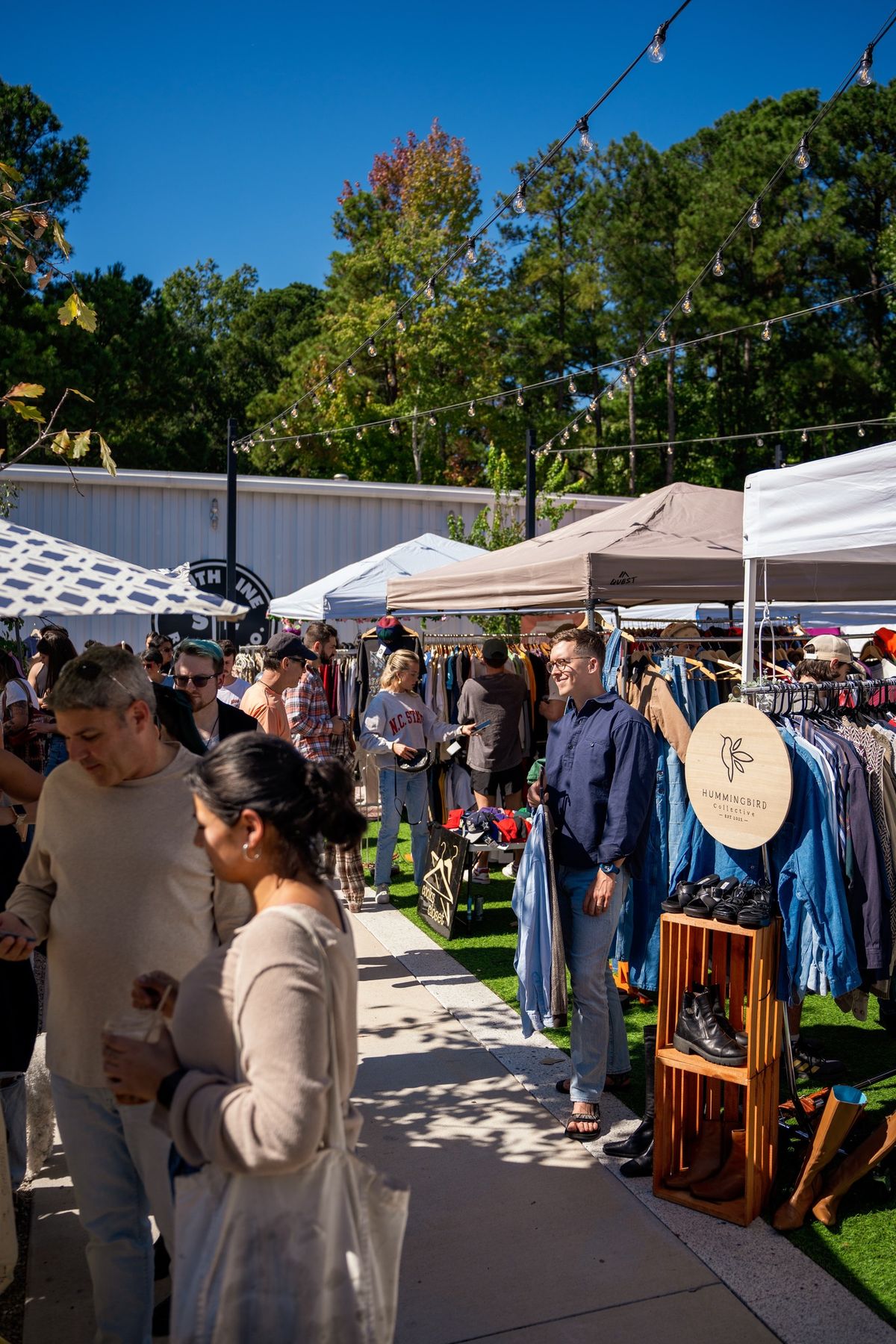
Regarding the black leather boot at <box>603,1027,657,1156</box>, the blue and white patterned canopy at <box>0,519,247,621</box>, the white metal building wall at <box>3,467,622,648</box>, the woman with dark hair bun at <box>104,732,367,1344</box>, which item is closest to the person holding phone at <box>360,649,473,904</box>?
the blue and white patterned canopy at <box>0,519,247,621</box>

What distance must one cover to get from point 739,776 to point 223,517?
15.9 m

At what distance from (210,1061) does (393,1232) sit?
17.5 inches

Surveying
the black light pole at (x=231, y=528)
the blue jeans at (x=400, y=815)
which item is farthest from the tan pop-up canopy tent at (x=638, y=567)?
the black light pole at (x=231, y=528)

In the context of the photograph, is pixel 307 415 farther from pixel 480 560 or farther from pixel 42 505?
pixel 480 560

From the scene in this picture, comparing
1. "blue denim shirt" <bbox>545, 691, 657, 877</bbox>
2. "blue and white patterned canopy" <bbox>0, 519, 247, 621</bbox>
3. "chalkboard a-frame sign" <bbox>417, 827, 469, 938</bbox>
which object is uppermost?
"blue and white patterned canopy" <bbox>0, 519, 247, 621</bbox>

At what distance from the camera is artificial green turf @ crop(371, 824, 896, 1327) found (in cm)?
338

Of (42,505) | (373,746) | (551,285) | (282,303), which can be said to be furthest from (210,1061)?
(282,303)

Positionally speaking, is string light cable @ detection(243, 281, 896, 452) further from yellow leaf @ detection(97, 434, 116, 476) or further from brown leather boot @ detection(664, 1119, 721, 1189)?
brown leather boot @ detection(664, 1119, 721, 1189)

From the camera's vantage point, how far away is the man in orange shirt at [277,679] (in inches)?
263

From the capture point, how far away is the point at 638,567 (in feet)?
23.0

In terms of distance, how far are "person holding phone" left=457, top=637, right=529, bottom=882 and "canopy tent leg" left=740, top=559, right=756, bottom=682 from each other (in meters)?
4.46

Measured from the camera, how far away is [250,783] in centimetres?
Answer: 189

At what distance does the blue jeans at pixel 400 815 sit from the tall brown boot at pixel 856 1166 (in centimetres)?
443

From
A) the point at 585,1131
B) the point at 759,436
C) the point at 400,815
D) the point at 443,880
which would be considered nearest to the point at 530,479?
the point at 759,436
